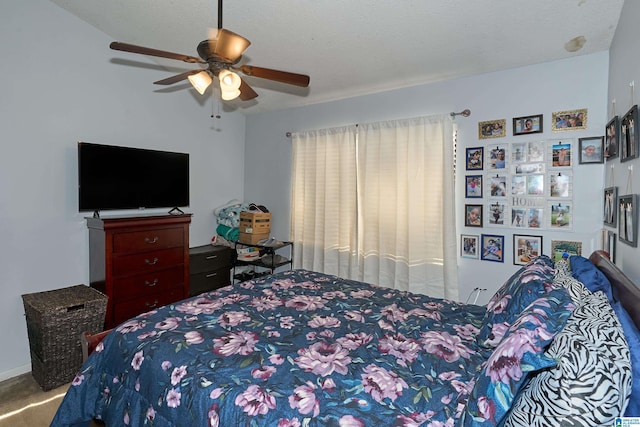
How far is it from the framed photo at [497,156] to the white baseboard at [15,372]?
4269 mm

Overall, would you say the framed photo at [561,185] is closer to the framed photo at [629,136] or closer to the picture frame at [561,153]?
the picture frame at [561,153]

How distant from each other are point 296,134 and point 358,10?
75.4 inches

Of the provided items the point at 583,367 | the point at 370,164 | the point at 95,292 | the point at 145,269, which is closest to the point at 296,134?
the point at 370,164

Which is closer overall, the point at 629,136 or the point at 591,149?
the point at 629,136

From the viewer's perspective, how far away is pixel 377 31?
2463 millimetres

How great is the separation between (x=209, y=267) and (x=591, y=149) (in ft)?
12.3

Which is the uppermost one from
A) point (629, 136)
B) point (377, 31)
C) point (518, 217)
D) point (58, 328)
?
point (377, 31)

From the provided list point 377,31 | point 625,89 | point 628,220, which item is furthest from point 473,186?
point 377,31

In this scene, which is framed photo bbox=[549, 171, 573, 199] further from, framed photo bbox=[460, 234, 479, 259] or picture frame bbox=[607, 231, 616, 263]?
framed photo bbox=[460, 234, 479, 259]

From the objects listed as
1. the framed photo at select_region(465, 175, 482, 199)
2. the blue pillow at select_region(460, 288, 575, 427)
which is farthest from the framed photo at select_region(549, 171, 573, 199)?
the blue pillow at select_region(460, 288, 575, 427)

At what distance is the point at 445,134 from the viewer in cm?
300

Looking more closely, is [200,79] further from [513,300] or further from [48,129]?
[513,300]

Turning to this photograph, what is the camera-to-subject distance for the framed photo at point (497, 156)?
278 cm

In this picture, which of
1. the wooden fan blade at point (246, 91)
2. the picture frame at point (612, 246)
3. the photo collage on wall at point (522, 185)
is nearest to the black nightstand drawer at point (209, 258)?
the wooden fan blade at point (246, 91)
